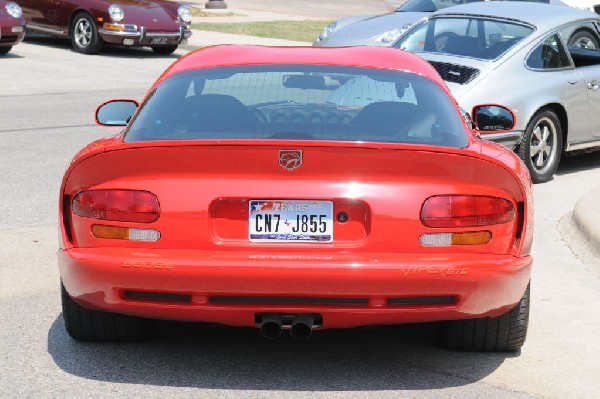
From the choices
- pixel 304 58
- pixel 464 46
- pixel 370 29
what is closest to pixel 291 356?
pixel 304 58

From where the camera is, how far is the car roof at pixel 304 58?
6.38 m

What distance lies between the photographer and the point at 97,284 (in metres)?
5.37

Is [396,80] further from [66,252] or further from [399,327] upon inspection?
[66,252]

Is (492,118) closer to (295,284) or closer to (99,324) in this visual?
(295,284)

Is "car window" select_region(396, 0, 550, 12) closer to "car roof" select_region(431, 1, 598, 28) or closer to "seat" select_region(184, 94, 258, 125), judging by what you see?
"car roof" select_region(431, 1, 598, 28)

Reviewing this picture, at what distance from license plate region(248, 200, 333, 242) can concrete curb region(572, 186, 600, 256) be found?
3439 millimetres

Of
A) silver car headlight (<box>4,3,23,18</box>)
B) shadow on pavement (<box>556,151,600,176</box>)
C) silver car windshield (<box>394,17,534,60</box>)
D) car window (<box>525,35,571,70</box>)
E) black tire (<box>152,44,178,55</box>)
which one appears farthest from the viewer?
black tire (<box>152,44,178,55</box>)

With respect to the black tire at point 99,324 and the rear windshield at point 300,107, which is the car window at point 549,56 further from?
the black tire at point 99,324

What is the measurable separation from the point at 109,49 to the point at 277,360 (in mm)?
19543

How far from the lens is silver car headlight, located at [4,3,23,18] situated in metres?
21.4

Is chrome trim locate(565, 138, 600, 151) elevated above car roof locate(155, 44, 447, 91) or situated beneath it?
situated beneath

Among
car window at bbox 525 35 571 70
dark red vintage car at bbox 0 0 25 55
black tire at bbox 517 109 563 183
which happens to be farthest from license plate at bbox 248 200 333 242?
dark red vintage car at bbox 0 0 25 55

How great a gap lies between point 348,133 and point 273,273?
82 centimetres

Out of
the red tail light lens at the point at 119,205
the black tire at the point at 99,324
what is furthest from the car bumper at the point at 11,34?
the red tail light lens at the point at 119,205
